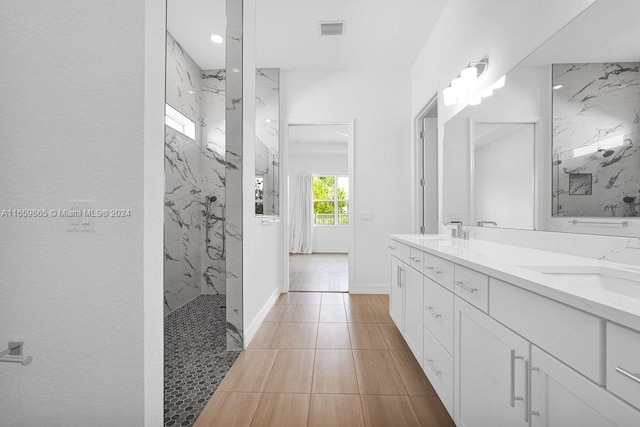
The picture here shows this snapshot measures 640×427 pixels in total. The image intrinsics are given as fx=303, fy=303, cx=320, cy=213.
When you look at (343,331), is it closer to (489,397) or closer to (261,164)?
(489,397)

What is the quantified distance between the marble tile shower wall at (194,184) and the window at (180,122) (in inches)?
2.0

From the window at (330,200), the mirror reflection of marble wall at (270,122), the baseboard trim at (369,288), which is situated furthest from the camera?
the window at (330,200)

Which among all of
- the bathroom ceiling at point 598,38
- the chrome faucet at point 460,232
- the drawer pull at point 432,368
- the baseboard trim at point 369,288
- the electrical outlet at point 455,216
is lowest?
the baseboard trim at point 369,288

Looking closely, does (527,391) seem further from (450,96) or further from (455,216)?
(450,96)

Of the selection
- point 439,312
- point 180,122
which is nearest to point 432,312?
point 439,312

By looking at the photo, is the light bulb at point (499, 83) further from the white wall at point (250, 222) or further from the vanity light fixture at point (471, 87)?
the white wall at point (250, 222)

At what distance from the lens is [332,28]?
310 centimetres

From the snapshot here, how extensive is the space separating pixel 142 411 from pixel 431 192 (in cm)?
327

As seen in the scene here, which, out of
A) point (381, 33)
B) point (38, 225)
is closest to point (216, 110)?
point (381, 33)

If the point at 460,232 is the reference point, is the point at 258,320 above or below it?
below

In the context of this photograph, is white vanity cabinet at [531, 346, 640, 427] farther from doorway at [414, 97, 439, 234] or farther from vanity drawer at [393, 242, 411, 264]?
doorway at [414, 97, 439, 234]

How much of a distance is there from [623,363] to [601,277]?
25.4 inches

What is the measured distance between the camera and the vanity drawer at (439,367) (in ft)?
4.51

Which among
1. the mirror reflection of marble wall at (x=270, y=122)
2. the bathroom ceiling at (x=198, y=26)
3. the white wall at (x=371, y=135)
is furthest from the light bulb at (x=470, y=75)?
→ the mirror reflection of marble wall at (x=270, y=122)
